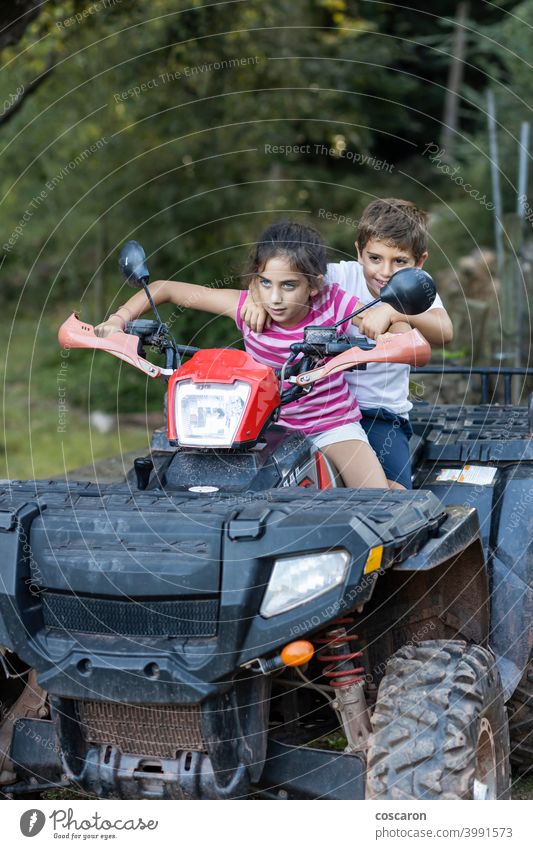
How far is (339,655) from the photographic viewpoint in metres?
3.59

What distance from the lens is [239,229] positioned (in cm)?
1423

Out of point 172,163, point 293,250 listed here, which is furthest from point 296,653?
point 172,163

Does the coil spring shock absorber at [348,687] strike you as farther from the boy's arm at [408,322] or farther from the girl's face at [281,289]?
the girl's face at [281,289]

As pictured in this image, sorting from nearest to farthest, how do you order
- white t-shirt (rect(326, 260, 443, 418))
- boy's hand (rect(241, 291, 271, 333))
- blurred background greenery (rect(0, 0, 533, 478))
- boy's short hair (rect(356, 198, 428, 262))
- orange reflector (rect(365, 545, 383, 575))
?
orange reflector (rect(365, 545, 383, 575))
boy's hand (rect(241, 291, 271, 333))
boy's short hair (rect(356, 198, 428, 262))
white t-shirt (rect(326, 260, 443, 418))
blurred background greenery (rect(0, 0, 533, 478))

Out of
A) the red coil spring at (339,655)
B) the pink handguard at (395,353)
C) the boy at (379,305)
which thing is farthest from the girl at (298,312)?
the red coil spring at (339,655)

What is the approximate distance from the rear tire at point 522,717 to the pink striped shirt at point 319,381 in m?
1.29

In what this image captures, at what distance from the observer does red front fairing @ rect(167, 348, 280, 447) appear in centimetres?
389

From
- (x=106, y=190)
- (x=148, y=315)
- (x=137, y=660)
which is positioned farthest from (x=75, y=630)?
(x=106, y=190)

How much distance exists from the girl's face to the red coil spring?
1371mm

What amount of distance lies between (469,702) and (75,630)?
4.14ft

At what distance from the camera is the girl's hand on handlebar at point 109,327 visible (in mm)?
4527

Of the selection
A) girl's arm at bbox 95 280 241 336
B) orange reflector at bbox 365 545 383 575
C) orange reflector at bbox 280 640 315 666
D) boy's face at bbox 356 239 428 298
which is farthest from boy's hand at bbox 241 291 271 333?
orange reflector at bbox 280 640 315 666

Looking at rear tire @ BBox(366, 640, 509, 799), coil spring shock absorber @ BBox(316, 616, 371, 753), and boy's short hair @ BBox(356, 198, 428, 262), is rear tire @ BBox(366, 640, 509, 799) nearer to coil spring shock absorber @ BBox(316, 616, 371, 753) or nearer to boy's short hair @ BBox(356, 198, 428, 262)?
coil spring shock absorber @ BBox(316, 616, 371, 753)

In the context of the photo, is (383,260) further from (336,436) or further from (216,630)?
(216,630)
